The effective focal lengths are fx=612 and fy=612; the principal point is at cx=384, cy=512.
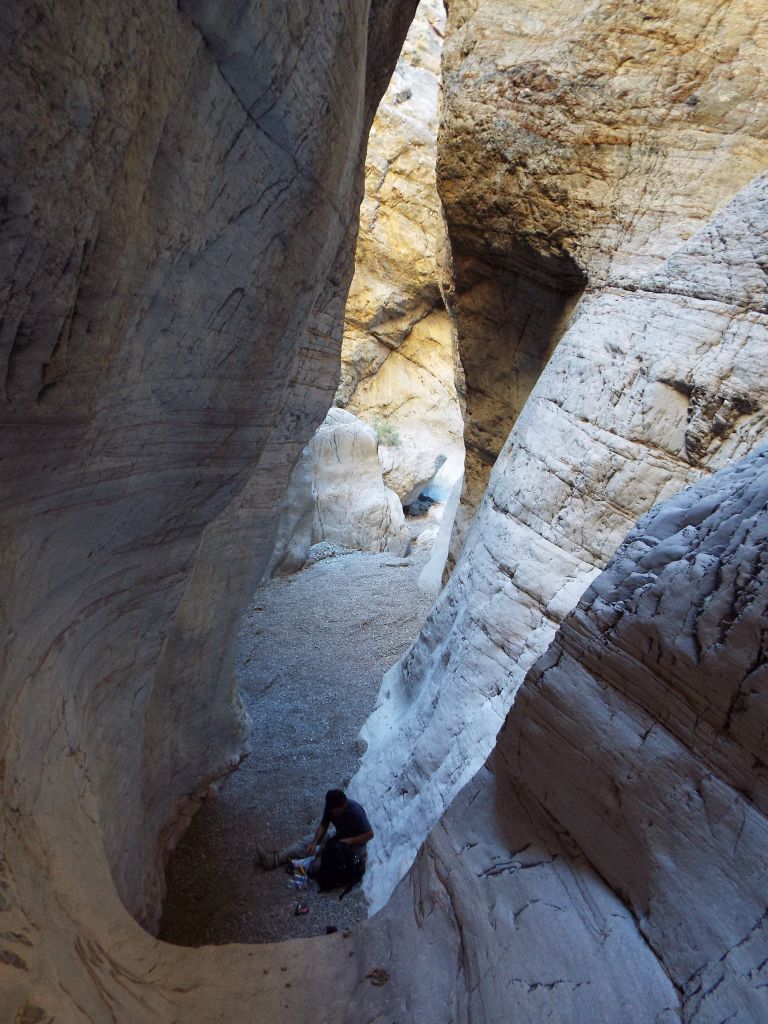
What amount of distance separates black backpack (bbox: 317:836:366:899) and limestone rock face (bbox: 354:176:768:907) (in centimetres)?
15

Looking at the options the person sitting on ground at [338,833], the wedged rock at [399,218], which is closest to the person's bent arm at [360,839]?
the person sitting on ground at [338,833]

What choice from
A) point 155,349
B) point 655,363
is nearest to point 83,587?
point 155,349

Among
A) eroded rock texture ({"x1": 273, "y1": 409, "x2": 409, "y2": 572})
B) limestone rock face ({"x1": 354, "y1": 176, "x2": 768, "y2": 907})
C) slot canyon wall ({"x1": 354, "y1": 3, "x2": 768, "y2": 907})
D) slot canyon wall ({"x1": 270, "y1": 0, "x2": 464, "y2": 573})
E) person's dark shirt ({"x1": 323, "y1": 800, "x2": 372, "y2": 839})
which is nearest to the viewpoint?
limestone rock face ({"x1": 354, "y1": 176, "x2": 768, "y2": 907})

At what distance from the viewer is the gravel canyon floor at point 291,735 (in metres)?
3.90

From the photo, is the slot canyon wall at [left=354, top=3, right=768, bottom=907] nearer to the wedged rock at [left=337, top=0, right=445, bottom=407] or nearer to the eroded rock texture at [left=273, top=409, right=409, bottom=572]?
the eroded rock texture at [left=273, top=409, right=409, bottom=572]

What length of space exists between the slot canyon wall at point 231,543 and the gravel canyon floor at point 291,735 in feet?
1.43

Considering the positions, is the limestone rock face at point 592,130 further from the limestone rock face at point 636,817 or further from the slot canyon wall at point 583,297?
the limestone rock face at point 636,817

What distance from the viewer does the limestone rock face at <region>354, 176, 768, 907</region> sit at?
388 centimetres

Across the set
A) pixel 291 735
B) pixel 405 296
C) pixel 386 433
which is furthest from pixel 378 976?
pixel 405 296

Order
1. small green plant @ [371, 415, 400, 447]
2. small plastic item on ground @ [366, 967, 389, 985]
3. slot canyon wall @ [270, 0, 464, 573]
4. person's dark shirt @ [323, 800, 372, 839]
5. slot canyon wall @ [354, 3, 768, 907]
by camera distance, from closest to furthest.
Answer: small plastic item on ground @ [366, 967, 389, 985] → slot canyon wall @ [354, 3, 768, 907] → person's dark shirt @ [323, 800, 372, 839] → slot canyon wall @ [270, 0, 464, 573] → small green plant @ [371, 415, 400, 447]

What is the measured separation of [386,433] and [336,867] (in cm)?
1661

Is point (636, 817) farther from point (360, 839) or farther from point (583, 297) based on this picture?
point (583, 297)

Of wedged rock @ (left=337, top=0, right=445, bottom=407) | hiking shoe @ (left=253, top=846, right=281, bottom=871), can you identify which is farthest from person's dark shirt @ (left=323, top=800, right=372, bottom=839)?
wedged rock @ (left=337, top=0, right=445, bottom=407)

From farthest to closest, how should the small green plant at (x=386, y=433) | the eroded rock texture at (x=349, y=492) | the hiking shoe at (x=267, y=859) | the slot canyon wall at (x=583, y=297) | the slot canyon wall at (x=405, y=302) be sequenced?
1. the small green plant at (x=386, y=433)
2. the slot canyon wall at (x=405, y=302)
3. the eroded rock texture at (x=349, y=492)
4. the hiking shoe at (x=267, y=859)
5. the slot canyon wall at (x=583, y=297)
